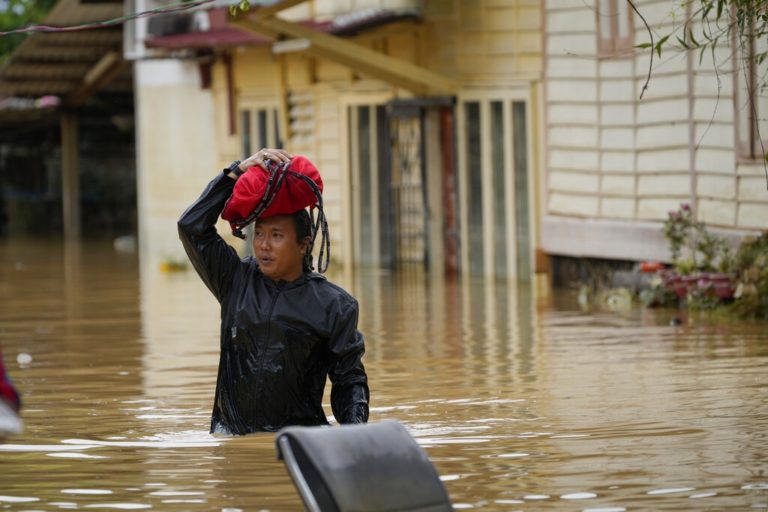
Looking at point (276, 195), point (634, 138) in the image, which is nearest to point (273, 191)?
point (276, 195)

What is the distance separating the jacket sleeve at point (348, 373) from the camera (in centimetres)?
722

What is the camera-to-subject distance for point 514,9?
20453 mm

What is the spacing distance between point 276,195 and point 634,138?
11.4 meters

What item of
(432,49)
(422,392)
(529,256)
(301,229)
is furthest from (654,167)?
(301,229)

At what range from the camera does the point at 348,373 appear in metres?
7.36

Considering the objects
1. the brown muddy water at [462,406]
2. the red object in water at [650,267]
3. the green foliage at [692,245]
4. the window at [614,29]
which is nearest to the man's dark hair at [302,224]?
the brown muddy water at [462,406]

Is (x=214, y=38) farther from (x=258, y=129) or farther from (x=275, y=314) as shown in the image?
(x=275, y=314)

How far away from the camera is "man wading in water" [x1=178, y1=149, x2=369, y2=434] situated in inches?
292

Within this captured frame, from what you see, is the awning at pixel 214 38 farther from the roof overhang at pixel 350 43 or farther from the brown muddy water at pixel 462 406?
the brown muddy water at pixel 462 406

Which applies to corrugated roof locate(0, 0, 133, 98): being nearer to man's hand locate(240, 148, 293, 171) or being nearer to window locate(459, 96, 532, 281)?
window locate(459, 96, 532, 281)

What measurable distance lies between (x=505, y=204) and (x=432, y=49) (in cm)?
238

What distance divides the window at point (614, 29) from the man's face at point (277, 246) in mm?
11021

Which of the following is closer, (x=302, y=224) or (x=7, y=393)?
(x=7, y=393)

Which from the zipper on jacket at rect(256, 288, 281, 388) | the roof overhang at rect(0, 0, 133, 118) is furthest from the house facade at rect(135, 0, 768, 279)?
the zipper on jacket at rect(256, 288, 281, 388)
